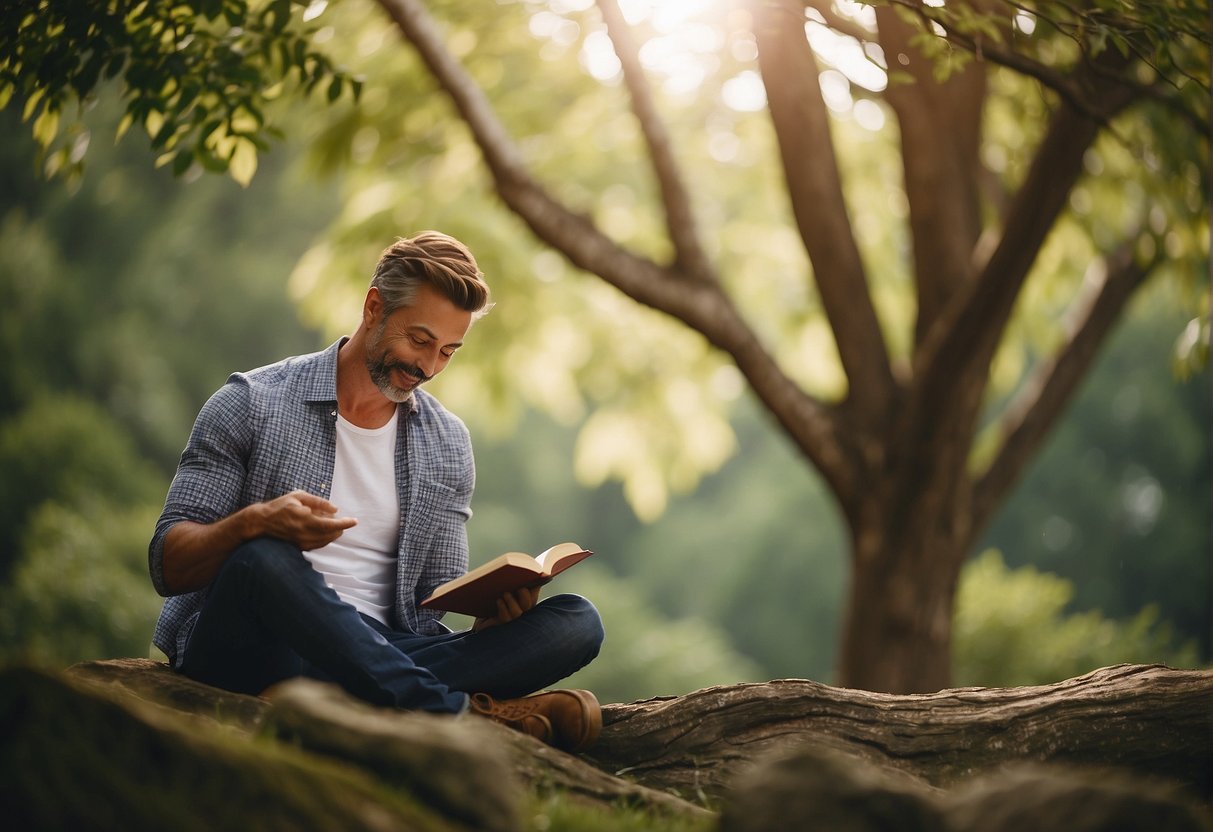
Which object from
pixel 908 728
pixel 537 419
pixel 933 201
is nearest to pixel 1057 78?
pixel 933 201

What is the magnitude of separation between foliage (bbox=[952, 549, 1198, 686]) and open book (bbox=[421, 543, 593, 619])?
6.52 meters

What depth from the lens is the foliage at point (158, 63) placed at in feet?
11.7

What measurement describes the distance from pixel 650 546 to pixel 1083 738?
2676cm

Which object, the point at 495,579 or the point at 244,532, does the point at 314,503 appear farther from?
the point at 495,579

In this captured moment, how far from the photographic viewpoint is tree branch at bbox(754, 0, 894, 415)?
5230mm

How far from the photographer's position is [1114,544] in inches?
778

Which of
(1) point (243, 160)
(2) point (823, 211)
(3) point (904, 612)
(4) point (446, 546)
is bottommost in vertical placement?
(4) point (446, 546)

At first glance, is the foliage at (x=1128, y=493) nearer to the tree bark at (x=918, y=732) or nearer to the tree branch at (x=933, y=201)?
the tree branch at (x=933, y=201)

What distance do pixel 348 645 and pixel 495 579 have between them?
41 cm

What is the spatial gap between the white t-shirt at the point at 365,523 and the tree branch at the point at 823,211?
9.62 ft

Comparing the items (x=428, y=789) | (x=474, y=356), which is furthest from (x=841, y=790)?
(x=474, y=356)

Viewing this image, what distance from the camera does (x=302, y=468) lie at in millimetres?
3033

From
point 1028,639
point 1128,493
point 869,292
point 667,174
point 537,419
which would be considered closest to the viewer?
point 869,292

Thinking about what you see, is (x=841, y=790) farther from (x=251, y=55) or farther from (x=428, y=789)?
(x=251, y=55)
